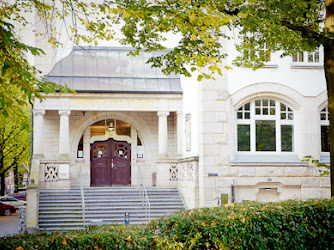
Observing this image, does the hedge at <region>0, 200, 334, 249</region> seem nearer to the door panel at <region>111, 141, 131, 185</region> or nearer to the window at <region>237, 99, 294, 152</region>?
the window at <region>237, 99, 294, 152</region>

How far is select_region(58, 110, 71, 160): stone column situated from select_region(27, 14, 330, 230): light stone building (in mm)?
46

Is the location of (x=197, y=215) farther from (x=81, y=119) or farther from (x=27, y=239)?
(x=81, y=119)

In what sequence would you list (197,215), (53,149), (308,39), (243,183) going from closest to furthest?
(197,215)
(308,39)
(243,183)
(53,149)

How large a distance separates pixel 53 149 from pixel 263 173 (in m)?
10.2

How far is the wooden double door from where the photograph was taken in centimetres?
2448

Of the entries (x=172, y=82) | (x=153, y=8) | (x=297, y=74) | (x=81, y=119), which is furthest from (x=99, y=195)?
(x=153, y=8)

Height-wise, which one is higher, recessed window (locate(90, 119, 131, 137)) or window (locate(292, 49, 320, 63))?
window (locate(292, 49, 320, 63))

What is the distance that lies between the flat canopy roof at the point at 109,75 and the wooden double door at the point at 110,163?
3320 millimetres

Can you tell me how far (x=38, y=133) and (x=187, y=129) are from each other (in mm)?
6479

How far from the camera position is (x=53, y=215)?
62.1 feet

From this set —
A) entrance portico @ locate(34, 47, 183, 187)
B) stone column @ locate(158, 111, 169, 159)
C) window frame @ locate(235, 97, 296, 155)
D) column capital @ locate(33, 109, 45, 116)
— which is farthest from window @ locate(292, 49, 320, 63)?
column capital @ locate(33, 109, 45, 116)

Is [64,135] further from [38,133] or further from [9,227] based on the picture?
[9,227]

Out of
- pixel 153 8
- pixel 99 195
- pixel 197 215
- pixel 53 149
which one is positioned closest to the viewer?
pixel 197 215

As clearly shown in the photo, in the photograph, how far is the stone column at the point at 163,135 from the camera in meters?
22.6
